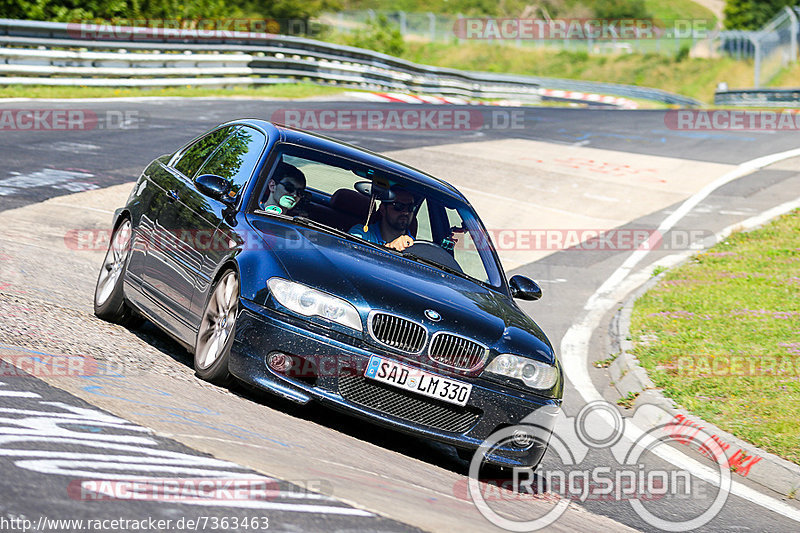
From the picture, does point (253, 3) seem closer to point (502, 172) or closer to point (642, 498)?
point (502, 172)

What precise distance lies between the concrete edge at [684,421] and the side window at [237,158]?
144 inches

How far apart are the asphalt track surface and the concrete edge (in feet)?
0.52

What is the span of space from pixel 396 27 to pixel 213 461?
5909cm

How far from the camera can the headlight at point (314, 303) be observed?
592 centimetres

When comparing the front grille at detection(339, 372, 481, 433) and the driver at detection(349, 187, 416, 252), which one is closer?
the front grille at detection(339, 372, 481, 433)

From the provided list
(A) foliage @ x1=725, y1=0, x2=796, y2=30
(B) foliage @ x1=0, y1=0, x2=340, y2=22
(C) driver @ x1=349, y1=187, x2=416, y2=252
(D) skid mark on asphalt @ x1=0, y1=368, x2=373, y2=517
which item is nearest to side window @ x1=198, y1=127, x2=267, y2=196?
(C) driver @ x1=349, y1=187, x2=416, y2=252

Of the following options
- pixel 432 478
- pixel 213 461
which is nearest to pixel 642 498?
pixel 432 478

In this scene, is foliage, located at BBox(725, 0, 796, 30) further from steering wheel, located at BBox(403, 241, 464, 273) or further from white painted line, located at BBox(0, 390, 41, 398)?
white painted line, located at BBox(0, 390, 41, 398)

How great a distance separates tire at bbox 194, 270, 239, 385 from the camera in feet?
20.2

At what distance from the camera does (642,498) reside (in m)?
6.59

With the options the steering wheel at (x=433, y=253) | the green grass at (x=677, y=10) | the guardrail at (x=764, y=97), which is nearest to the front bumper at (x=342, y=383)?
the steering wheel at (x=433, y=253)

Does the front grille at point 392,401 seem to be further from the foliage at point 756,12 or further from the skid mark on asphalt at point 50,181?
the foliage at point 756,12

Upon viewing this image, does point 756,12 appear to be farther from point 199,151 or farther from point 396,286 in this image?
point 396,286

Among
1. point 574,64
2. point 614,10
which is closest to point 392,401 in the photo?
point 574,64
